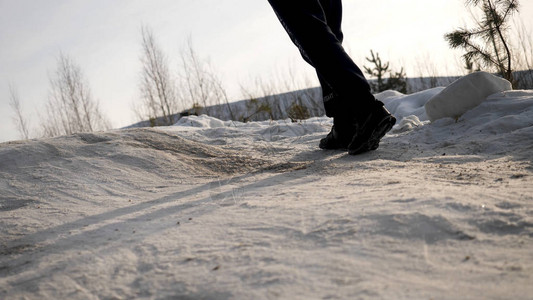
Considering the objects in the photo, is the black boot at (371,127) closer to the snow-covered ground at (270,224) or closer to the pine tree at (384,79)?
the snow-covered ground at (270,224)

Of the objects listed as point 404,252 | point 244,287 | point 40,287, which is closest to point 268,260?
point 244,287

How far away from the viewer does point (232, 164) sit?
7.22 feet

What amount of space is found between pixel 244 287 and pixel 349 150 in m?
1.45

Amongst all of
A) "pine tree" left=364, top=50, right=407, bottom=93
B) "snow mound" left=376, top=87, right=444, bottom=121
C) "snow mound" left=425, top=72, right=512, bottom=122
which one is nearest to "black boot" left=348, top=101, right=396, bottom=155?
"snow mound" left=425, top=72, right=512, bottom=122

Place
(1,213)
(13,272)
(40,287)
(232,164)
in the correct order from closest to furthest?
1. (40,287)
2. (13,272)
3. (1,213)
4. (232,164)

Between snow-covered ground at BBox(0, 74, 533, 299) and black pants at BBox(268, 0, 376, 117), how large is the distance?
12.1 inches

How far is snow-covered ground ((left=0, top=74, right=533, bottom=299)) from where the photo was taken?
77cm

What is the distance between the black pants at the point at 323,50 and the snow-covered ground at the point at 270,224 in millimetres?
307

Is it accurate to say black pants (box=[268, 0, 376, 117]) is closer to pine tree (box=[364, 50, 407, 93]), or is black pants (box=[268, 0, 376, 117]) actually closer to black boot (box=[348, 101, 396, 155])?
black boot (box=[348, 101, 396, 155])

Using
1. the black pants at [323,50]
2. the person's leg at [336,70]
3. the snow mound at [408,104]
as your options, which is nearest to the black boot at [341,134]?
the person's leg at [336,70]

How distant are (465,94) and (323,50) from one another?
4.53ft

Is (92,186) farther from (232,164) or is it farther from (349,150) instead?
(349,150)

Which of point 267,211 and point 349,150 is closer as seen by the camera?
point 267,211

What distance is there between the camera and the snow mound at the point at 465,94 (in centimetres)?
283
